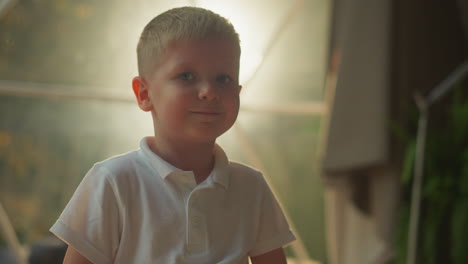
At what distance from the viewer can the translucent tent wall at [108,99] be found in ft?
4.07

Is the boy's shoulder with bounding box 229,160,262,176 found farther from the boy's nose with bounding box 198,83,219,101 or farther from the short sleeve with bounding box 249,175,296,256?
the boy's nose with bounding box 198,83,219,101

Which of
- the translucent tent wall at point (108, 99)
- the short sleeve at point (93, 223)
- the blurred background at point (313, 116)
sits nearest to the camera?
the short sleeve at point (93, 223)

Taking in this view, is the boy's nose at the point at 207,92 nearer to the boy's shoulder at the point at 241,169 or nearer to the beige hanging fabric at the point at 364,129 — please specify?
the boy's shoulder at the point at 241,169

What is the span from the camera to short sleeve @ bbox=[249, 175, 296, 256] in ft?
2.72

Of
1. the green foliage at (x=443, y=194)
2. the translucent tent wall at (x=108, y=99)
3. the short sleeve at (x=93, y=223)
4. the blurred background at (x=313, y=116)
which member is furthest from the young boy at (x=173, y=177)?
the green foliage at (x=443, y=194)

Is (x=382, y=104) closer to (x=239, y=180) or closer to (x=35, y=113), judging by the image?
(x=35, y=113)

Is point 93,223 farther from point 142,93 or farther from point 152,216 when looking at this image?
point 142,93

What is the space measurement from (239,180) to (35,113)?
1.52m

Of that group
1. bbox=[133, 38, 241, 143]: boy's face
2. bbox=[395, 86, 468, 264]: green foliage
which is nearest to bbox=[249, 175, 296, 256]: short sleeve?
bbox=[133, 38, 241, 143]: boy's face

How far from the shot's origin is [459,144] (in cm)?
246

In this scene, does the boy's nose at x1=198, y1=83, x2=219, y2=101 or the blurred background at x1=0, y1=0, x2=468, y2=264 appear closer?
the boy's nose at x1=198, y1=83, x2=219, y2=101

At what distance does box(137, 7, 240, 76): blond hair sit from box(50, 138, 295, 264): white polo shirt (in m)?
A: 0.13

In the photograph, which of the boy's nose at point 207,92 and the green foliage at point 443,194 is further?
the green foliage at point 443,194

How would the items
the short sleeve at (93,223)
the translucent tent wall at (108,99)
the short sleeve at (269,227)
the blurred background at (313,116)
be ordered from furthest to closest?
the blurred background at (313,116) → the translucent tent wall at (108,99) → the short sleeve at (269,227) → the short sleeve at (93,223)
